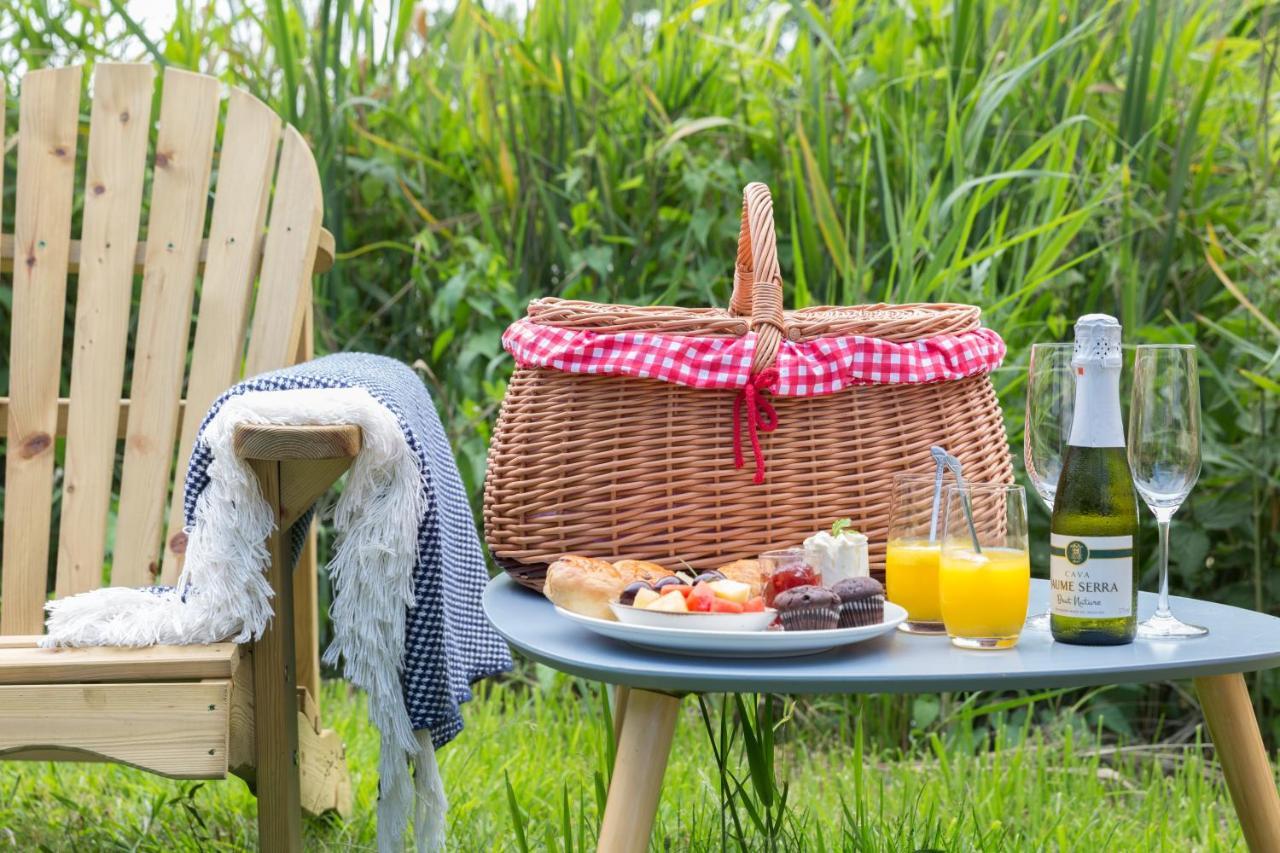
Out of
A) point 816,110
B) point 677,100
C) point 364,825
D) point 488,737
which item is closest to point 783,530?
point 364,825

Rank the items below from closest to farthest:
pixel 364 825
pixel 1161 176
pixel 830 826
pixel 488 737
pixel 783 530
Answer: pixel 783 530 → pixel 830 826 → pixel 364 825 → pixel 488 737 → pixel 1161 176

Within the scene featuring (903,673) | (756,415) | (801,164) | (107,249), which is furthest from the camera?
(801,164)

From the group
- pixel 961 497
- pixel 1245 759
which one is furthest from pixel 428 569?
pixel 1245 759

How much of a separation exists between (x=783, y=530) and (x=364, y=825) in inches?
41.3

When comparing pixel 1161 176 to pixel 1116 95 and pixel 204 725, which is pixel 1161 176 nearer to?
pixel 1116 95

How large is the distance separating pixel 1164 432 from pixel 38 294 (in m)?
1.76

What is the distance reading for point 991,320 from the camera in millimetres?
2502

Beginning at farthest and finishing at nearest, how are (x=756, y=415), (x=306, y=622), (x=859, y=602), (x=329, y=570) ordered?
1. (x=306, y=622)
2. (x=329, y=570)
3. (x=756, y=415)
4. (x=859, y=602)

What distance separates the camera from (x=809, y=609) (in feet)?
3.67

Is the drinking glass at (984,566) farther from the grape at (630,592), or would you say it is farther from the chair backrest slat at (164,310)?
the chair backrest slat at (164,310)

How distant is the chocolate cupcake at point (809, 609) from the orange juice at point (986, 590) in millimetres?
115

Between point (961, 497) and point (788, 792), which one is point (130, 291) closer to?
point (788, 792)

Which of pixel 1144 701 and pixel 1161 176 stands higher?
pixel 1161 176

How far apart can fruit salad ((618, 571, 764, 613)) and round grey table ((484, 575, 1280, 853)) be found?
0.14 ft
